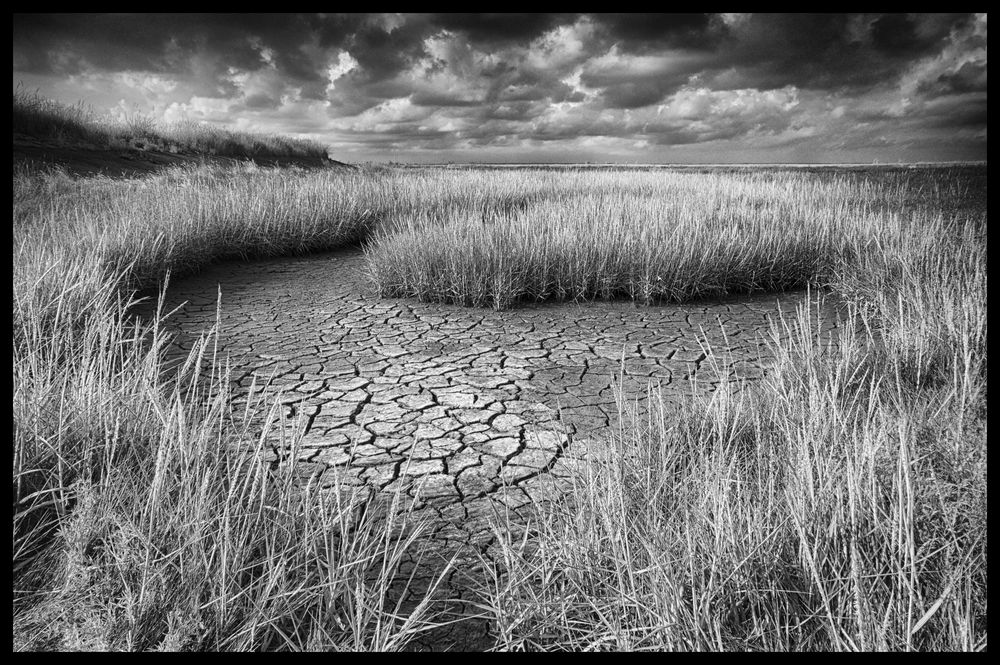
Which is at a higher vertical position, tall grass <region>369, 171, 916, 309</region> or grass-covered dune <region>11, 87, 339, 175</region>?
grass-covered dune <region>11, 87, 339, 175</region>

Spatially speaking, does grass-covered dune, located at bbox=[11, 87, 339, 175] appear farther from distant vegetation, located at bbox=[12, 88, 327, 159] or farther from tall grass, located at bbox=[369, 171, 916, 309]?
tall grass, located at bbox=[369, 171, 916, 309]

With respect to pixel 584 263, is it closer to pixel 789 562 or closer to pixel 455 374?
pixel 455 374

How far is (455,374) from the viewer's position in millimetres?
4145

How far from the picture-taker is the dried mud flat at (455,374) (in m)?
2.74

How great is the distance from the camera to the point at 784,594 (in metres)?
1.59

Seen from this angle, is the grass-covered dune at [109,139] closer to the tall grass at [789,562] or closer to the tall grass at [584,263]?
the tall grass at [584,263]

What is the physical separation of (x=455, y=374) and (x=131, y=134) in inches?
814

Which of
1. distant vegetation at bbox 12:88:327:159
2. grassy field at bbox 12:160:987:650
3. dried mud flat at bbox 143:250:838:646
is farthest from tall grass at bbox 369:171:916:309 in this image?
distant vegetation at bbox 12:88:327:159

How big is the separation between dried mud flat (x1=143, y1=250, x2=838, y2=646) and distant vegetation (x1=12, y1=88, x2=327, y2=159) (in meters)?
11.7

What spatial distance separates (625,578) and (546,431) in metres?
1.51

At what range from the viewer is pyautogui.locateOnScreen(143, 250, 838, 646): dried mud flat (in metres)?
2.74

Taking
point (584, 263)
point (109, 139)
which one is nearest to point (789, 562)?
point (584, 263)

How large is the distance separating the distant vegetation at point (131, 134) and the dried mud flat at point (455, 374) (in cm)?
1169
